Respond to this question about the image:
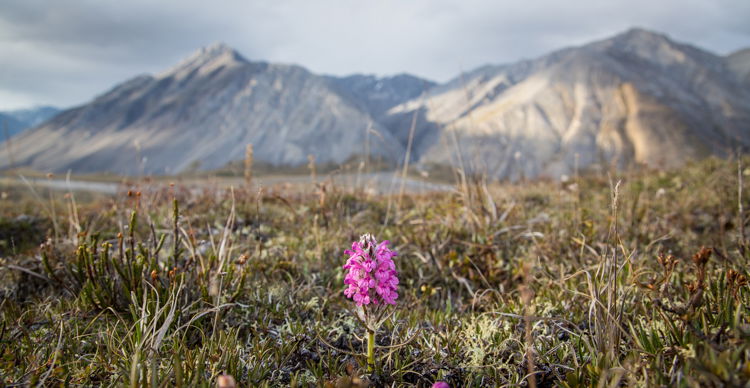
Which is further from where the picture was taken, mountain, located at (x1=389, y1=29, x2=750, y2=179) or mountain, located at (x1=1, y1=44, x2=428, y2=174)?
mountain, located at (x1=1, y1=44, x2=428, y2=174)

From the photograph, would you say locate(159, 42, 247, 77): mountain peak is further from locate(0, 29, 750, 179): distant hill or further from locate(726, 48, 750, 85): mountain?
locate(726, 48, 750, 85): mountain

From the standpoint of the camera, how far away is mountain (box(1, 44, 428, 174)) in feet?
312

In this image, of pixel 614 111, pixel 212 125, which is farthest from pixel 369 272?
pixel 212 125

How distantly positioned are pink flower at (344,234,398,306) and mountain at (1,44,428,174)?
6958 centimetres

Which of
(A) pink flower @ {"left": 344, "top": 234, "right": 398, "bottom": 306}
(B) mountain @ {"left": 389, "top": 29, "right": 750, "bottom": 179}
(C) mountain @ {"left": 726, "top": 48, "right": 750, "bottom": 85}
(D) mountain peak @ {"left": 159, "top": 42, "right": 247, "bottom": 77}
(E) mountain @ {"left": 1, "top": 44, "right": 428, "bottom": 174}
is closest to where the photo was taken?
(A) pink flower @ {"left": 344, "top": 234, "right": 398, "bottom": 306}

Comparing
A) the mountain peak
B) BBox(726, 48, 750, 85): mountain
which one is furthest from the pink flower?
the mountain peak

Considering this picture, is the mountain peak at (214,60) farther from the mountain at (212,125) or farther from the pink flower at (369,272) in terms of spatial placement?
the pink flower at (369,272)

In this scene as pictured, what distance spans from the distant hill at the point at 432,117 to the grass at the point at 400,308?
5819 centimetres

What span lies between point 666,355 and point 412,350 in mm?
1248

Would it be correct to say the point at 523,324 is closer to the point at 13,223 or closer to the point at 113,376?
the point at 113,376

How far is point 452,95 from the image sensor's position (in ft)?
498

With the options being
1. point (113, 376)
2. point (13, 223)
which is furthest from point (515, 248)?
point (13, 223)

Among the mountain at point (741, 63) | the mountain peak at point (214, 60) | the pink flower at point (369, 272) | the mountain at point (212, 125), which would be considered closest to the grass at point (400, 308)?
the pink flower at point (369, 272)

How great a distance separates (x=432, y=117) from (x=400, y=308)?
61237 mm
